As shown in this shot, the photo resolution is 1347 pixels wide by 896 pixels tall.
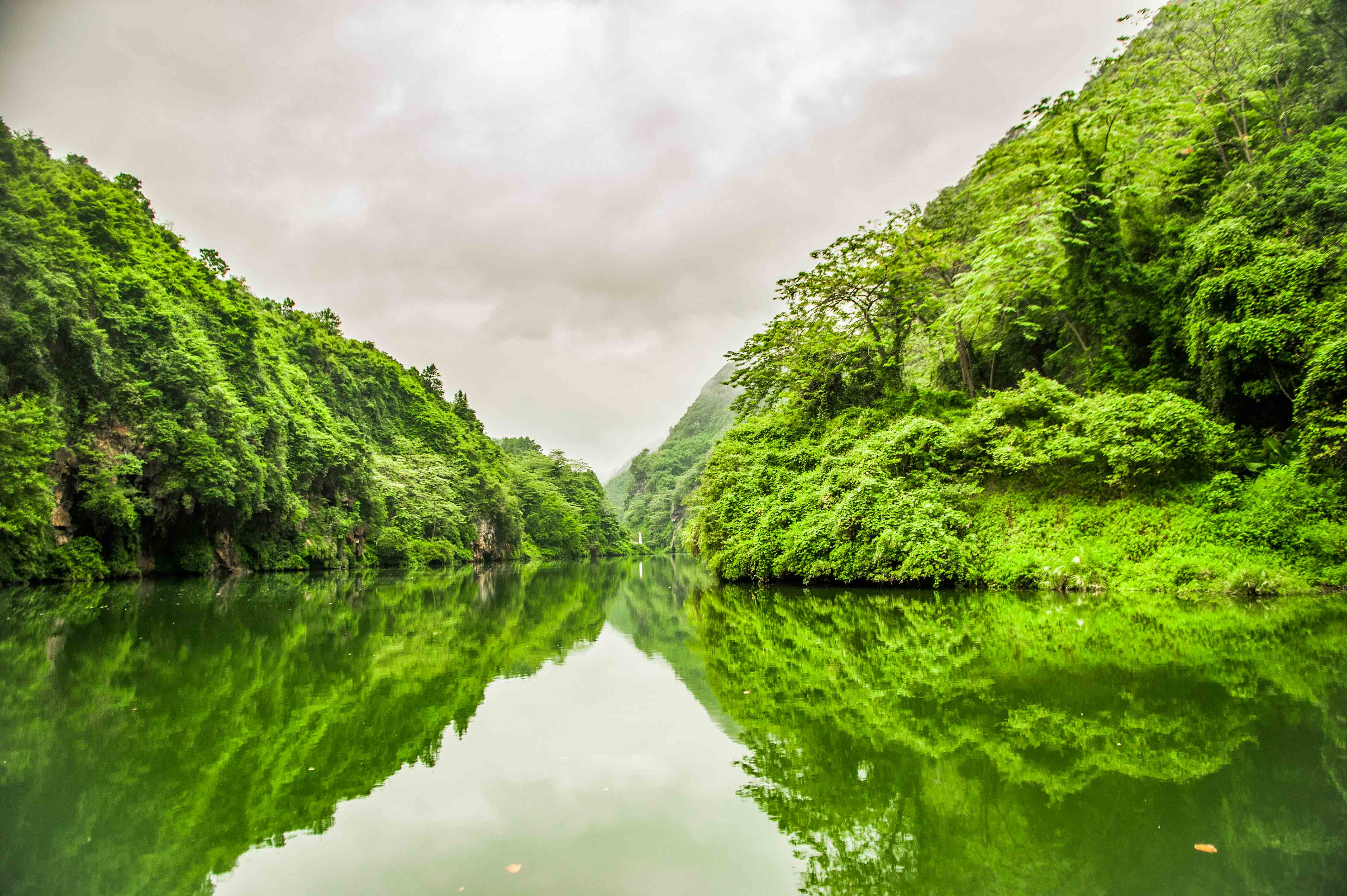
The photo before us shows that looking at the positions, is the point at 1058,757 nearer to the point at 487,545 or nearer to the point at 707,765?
the point at 707,765

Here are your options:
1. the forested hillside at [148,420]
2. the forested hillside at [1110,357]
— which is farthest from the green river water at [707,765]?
the forested hillside at [148,420]

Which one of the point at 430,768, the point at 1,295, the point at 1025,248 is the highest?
the point at 1,295

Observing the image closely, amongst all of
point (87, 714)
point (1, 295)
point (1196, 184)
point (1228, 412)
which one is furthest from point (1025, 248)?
point (1, 295)

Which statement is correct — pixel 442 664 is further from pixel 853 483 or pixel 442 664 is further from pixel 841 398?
pixel 841 398

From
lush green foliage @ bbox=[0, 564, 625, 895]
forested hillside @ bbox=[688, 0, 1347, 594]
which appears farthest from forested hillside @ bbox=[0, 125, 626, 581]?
forested hillside @ bbox=[688, 0, 1347, 594]

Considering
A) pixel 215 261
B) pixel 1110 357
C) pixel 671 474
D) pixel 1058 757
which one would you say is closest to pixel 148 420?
pixel 215 261

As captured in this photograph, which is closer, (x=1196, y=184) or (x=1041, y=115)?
(x=1196, y=184)

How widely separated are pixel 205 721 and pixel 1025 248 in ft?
55.7

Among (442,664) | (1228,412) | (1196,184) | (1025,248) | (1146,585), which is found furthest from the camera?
(1025,248)

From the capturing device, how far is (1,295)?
55.3 feet

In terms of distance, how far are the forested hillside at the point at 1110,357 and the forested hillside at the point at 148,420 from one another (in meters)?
19.0

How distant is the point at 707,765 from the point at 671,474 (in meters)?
113

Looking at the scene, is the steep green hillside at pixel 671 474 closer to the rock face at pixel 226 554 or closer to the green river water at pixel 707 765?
the rock face at pixel 226 554

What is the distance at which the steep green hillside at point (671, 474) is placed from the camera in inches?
3720
